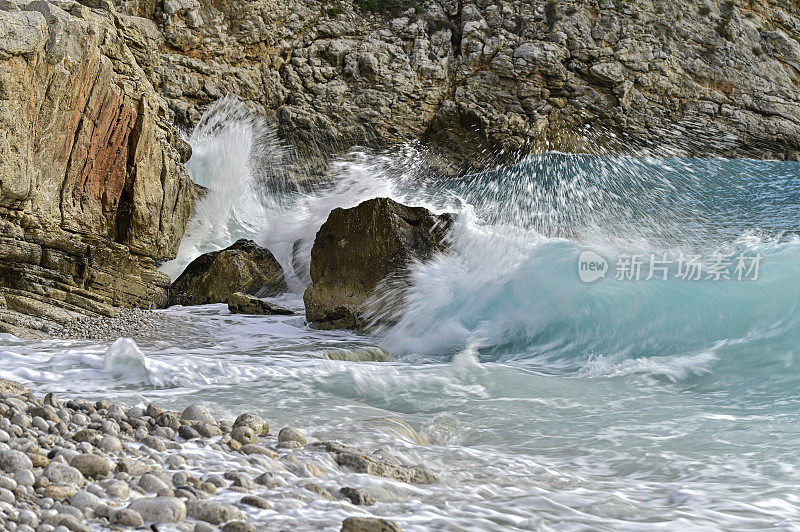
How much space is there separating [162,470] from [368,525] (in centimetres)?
79

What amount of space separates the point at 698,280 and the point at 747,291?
0.57 metres

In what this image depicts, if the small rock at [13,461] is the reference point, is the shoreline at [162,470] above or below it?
below

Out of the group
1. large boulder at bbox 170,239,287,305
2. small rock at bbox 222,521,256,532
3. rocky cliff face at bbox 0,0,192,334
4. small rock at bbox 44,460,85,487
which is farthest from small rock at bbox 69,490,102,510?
large boulder at bbox 170,239,287,305

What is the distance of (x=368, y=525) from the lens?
1.89 m

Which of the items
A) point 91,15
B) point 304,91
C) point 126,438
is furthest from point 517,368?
point 304,91

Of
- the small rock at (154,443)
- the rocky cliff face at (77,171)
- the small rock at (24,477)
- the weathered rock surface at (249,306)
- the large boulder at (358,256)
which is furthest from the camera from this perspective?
the weathered rock surface at (249,306)

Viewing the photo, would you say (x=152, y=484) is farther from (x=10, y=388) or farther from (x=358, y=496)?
(x=10, y=388)

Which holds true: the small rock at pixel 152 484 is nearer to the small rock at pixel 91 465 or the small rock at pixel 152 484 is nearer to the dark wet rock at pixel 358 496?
the small rock at pixel 91 465

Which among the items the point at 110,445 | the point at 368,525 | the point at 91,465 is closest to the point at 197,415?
the point at 110,445

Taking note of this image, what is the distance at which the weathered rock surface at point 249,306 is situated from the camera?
7.48 m

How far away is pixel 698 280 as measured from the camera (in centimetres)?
641

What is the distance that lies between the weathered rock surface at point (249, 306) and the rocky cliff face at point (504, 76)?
10.6 meters

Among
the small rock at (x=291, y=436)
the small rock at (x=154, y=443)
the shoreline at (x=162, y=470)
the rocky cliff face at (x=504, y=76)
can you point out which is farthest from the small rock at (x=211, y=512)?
the rocky cliff face at (x=504, y=76)

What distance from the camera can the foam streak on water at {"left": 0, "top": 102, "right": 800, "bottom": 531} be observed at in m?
2.48
